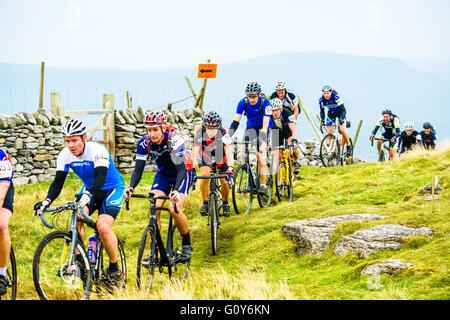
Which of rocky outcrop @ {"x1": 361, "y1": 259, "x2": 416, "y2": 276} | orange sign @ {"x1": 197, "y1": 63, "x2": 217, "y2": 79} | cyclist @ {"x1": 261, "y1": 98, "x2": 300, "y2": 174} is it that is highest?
orange sign @ {"x1": 197, "y1": 63, "x2": 217, "y2": 79}

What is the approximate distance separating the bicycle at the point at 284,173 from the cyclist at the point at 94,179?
6480 mm

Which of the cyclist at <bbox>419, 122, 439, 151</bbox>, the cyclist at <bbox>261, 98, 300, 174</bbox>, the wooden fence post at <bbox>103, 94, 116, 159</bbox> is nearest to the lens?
the cyclist at <bbox>261, 98, 300, 174</bbox>

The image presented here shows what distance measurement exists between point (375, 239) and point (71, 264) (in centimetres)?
436

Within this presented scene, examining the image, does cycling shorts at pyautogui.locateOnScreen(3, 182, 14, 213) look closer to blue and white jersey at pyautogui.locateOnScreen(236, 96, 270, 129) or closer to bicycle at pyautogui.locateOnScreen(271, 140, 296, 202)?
blue and white jersey at pyautogui.locateOnScreen(236, 96, 270, 129)

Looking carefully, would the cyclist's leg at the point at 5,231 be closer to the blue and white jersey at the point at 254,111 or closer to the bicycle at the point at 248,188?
the bicycle at the point at 248,188

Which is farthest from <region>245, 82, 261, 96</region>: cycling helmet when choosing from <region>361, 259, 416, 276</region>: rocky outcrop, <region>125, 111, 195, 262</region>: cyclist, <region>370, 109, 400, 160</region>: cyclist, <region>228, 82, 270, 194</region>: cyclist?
<region>370, 109, 400, 160</region>: cyclist

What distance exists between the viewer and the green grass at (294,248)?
6.38 meters

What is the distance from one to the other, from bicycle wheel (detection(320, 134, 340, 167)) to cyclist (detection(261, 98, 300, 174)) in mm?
4159

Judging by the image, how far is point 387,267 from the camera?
6.86m

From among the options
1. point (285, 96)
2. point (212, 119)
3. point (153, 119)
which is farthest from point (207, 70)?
point (153, 119)

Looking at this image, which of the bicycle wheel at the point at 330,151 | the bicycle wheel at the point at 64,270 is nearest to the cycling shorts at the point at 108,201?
the bicycle wheel at the point at 64,270

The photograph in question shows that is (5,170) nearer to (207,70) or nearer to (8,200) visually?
(8,200)

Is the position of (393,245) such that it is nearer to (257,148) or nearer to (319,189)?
(257,148)

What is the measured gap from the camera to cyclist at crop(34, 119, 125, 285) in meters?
6.58
